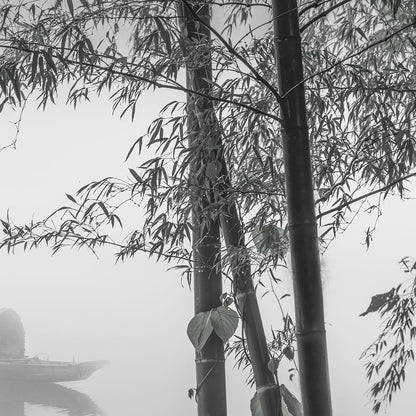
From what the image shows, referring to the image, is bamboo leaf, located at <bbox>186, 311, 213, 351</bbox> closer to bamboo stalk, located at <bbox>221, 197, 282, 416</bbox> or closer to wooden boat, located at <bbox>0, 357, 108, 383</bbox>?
bamboo stalk, located at <bbox>221, 197, 282, 416</bbox>

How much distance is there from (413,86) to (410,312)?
82 centimetres

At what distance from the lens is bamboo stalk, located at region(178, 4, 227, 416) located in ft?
6.77

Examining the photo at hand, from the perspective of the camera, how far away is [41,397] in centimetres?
1417

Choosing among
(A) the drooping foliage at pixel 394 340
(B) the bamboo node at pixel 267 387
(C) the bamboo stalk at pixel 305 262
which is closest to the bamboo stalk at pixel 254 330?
(B) the bamboo node at pixel 267 387

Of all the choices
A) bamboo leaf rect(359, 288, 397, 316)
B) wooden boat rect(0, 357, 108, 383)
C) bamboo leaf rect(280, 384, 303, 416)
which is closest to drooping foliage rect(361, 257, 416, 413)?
bamboo leaf rect(359, 288, 397, 316)

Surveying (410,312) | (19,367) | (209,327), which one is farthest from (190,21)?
(19,367)

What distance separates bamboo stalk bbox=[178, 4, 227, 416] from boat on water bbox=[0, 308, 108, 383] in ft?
37.8

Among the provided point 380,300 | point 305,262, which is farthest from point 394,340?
point 305,262

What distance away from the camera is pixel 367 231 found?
212 centimetres

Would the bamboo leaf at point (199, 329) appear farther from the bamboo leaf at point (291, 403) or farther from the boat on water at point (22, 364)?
the boat on water at point (22, 364)

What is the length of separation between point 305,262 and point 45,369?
13.8 m

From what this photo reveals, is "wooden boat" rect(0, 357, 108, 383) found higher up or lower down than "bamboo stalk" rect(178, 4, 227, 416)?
higher up

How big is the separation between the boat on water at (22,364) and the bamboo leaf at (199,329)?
457 inches

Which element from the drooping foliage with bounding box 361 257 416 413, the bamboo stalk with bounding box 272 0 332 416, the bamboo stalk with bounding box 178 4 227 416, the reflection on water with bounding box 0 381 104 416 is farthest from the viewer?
the reflection on water with bounding box 0 381 104 416
